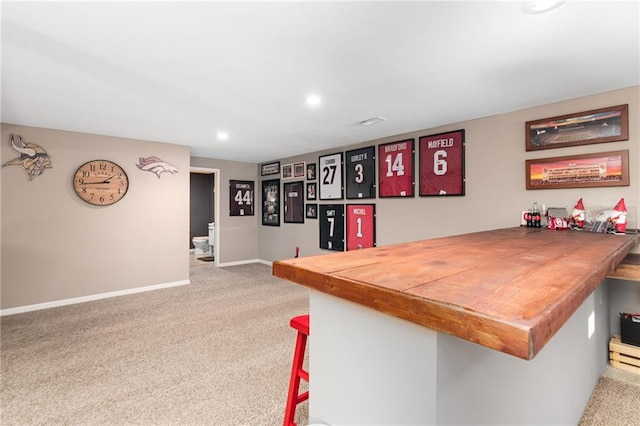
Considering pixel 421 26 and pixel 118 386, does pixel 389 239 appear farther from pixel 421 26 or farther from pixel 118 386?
pixel 118 386

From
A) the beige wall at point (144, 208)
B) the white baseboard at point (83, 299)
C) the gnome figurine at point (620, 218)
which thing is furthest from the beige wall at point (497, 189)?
the white baseboard at point (83, 299)

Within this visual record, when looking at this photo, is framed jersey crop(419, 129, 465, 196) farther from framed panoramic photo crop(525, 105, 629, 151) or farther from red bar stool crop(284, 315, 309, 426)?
red bar stool crop(284, 315, 309, 426)

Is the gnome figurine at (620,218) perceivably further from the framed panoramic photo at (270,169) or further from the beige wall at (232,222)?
the beige wall at (232,222)

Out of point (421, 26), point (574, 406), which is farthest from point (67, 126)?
point (574, 406)

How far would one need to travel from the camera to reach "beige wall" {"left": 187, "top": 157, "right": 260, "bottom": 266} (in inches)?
246

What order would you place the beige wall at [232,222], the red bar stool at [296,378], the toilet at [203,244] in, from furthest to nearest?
the toilet at [203,244] < the beige wall at [232,222] < the red bar stool at [296,378]

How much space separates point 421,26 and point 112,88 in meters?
2.53

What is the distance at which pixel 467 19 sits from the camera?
1.63m

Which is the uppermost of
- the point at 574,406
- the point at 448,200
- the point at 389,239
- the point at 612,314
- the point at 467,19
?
the point at 467,19

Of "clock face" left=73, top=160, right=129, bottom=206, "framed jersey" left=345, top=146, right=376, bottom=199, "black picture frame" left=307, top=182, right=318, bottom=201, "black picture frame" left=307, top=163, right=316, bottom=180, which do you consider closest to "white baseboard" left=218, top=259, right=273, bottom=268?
"black picture frame" left=307, top=182, right=318, bottom=201

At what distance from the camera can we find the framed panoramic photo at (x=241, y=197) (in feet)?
21.1

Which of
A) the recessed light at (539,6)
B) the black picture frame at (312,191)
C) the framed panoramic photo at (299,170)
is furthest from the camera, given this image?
the framed panoramic photo at (299,170)

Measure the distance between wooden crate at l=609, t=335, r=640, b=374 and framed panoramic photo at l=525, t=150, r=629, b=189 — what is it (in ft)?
4.28

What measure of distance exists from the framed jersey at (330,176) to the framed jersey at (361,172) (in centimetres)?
18
